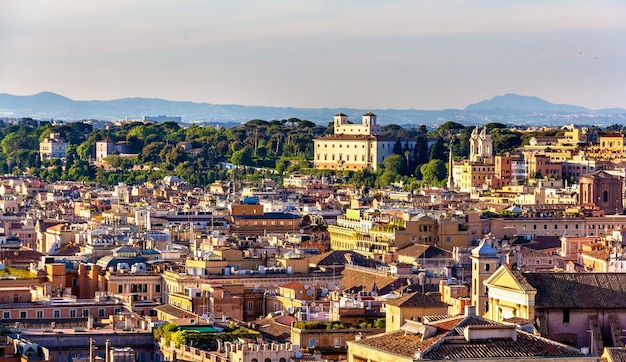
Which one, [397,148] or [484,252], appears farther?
[397,148]

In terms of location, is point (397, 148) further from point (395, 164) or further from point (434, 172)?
point (434, 172)

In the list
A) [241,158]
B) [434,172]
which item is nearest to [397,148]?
[241,158]

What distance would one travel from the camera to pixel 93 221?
77.6 m

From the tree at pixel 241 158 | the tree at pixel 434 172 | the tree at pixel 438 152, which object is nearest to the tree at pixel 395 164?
the tree at pixel 438 152

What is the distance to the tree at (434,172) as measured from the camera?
112 m

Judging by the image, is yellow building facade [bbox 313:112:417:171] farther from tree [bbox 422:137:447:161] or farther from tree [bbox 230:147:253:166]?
tree [bbox 422:137:447:161]

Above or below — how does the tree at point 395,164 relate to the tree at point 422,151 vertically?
below

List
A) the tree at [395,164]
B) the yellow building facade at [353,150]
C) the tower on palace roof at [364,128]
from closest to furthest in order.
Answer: the tree at [395,164], the yellow building facade at [353,150], the tower on palace roof at [364,128]

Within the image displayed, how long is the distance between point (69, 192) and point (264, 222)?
3562cm

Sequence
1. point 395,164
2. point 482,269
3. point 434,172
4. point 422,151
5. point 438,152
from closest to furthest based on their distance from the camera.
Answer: point 482,269 → point 434,172 → point 395,164 → point 438,152 → point 422,151

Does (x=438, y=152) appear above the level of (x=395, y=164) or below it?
above

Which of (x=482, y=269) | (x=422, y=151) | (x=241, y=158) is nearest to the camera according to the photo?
(x=482, y=269)

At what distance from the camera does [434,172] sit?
113312mm

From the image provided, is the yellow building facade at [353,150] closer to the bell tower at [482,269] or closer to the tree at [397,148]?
the tree at [397,148]
